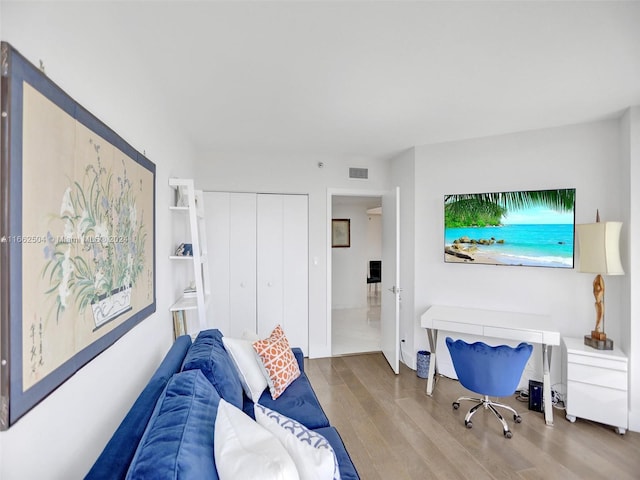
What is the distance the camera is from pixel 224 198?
358 cm

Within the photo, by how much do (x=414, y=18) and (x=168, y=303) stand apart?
2.40 meters

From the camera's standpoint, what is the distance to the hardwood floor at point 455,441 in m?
1.93

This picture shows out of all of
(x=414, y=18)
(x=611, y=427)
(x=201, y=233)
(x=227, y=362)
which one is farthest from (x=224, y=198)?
(x=611, y=427)

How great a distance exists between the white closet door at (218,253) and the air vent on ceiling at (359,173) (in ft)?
5.36

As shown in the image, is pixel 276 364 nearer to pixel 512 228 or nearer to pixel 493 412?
pixel 493 412

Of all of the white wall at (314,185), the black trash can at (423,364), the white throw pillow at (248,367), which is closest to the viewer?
Answer: the white throw pillow at (248,367)

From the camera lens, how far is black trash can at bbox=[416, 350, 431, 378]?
10.6ft

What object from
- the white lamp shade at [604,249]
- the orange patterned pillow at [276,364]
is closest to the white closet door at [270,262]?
the orange patterned pillow at [276,364]

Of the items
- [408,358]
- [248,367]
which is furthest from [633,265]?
[248,367]

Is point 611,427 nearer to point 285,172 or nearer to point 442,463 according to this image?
point 442,463

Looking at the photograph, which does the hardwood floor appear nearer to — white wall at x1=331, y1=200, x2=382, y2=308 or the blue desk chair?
the blue desk chair

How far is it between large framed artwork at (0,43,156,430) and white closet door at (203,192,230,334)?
7.18 ft

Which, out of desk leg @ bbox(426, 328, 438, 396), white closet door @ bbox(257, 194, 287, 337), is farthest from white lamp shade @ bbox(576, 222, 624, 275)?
white closet door @ bbox(257, 194, 287, 337)

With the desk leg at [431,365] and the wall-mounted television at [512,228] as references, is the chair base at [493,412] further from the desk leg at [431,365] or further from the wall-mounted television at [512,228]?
the wall-mounted television at [512,228]
